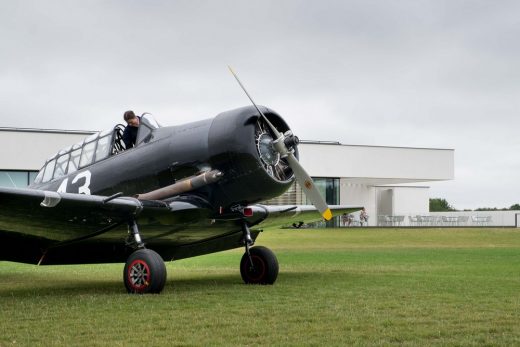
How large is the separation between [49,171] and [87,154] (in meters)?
1.44

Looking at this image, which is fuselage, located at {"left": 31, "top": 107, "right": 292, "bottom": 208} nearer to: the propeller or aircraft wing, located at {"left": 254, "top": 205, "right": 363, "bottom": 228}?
the propeller

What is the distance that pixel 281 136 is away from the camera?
A: 9914mm

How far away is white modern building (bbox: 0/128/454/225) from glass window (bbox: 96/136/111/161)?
30.6m

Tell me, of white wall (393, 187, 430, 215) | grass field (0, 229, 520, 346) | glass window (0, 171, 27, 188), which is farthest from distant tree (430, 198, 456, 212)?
grass field (0, 229, 520, 346)

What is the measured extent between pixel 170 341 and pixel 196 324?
0.88m

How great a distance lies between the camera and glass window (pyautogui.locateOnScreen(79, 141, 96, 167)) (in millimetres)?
11664

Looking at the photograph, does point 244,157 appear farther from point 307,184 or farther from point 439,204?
point 439,204

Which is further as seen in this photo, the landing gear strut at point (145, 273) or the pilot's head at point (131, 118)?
the pilot's head at point (131, 118)

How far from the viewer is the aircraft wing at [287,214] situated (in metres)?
12.0

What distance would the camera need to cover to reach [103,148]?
1150cm

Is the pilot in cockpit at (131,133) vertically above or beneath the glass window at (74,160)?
above

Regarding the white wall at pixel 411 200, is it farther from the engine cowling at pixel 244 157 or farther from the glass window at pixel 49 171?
the engine cowling at pixel 244 157

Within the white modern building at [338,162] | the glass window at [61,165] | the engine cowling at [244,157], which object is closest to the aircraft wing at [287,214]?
the engine cowling at [244,157]

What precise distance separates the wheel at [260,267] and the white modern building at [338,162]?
104 feet
